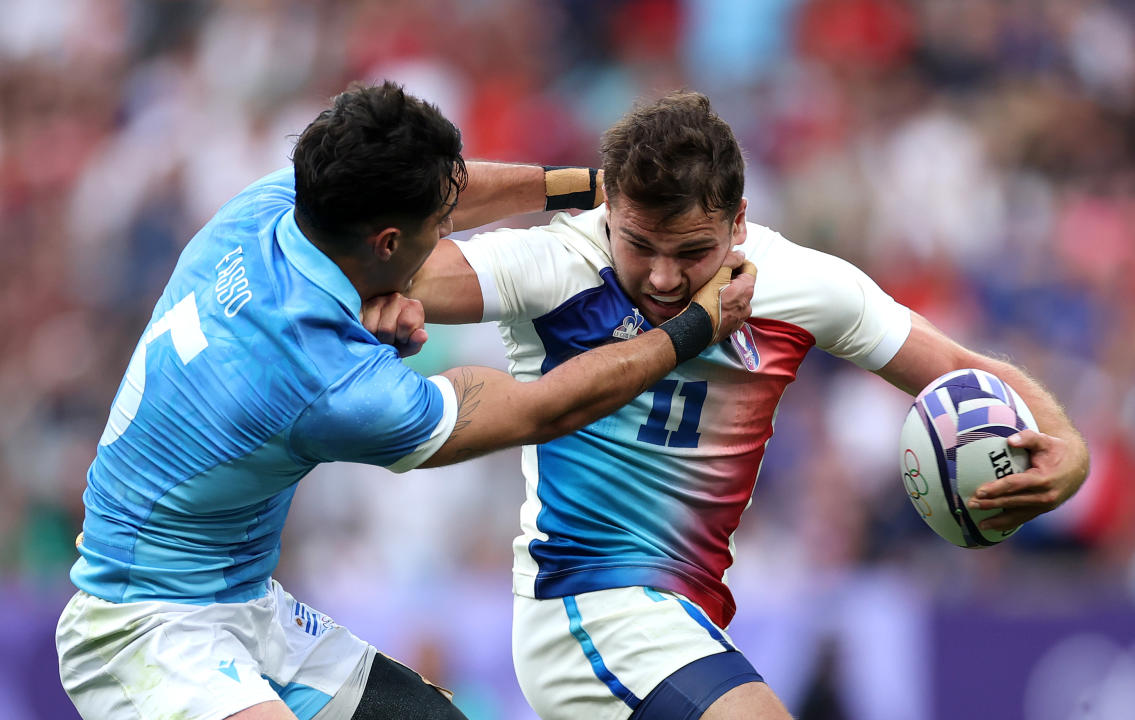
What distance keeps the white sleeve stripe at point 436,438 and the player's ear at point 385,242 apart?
381 millimetres

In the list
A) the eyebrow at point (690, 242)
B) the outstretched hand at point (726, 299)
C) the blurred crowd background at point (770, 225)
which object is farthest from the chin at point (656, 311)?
the blurred crowd background at point (770, 225)

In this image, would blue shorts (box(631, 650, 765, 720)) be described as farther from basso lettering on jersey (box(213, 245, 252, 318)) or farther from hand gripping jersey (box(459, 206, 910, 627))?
basso lettering on jersey (box(213, 245, 252, 318))

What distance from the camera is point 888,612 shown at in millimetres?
7809

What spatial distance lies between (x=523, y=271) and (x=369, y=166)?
2.56ft

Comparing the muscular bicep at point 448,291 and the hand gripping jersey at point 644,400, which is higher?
the muscular bicep at point 448,291

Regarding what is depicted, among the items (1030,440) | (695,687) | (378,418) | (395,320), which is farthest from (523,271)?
(1030,440)

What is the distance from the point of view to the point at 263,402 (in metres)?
3.81

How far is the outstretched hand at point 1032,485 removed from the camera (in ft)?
14.6

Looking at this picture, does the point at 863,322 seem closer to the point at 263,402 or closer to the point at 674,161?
the point at 674,161

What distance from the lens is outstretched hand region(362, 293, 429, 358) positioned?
→ 411 cm


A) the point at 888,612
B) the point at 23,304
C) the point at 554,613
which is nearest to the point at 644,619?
the point at 554,613

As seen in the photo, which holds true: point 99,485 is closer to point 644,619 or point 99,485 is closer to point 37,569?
point 644,619

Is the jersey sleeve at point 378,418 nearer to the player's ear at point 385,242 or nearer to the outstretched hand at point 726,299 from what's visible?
the player's ear at point 385,242

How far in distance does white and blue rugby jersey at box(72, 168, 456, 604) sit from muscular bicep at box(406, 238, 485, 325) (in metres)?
0.45
